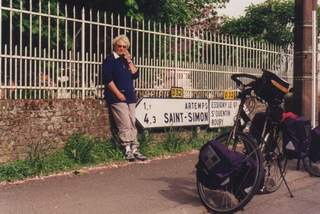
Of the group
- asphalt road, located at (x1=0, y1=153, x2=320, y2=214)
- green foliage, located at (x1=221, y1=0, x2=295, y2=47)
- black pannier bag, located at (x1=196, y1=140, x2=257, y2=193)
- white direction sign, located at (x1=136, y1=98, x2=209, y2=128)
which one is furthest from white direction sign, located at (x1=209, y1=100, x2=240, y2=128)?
green foliage, located at (x1=221, y1=0, x2=295, y2=47)

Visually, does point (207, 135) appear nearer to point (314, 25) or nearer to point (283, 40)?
point (314, 25)

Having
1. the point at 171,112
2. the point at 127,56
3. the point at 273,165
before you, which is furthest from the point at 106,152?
the point at 273,165

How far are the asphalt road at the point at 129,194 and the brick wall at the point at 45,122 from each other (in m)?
0.73

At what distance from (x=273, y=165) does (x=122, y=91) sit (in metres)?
Answer: 2.95

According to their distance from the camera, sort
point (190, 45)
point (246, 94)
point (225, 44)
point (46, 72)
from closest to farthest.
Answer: point (246, 94)
point (46, 72)
point (190, 45)
point (225, 44)

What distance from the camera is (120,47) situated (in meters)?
8.21

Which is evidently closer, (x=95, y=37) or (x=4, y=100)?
(x=4, y=100)

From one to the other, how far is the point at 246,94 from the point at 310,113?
11.9 feet

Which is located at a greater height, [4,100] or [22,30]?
[22,30]

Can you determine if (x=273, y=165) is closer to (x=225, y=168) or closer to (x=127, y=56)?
(x=225, y=168)

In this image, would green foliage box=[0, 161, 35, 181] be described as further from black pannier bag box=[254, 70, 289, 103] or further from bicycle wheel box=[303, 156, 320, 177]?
bicycle wheel box=[303, 156, 320, 177]

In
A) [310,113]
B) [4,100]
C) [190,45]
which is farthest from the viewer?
[190,45]

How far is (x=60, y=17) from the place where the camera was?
318 inches

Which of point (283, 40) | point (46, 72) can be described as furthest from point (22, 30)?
point (283, 40)
